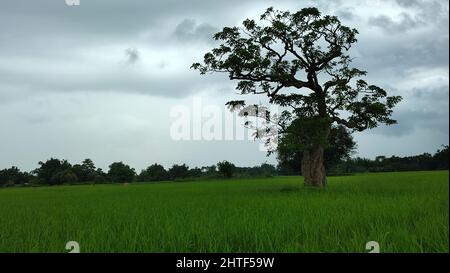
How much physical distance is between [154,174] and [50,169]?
1765 centimetres

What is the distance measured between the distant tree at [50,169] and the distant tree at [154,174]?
1243 centimetres

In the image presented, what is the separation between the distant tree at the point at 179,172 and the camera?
202 feet

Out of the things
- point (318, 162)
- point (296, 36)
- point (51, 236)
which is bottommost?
point (51, 236)

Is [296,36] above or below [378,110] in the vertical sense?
above

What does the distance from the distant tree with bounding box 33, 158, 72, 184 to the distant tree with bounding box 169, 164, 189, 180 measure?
18.2m

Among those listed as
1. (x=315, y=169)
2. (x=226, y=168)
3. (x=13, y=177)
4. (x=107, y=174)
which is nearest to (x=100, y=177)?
(x=107, y=174)

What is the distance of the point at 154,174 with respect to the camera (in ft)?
210

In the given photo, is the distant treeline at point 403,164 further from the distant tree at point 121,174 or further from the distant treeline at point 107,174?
the distant tree at point 121,174

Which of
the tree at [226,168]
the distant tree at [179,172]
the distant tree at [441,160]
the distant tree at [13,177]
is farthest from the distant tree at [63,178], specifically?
the distant tree at [441,160]

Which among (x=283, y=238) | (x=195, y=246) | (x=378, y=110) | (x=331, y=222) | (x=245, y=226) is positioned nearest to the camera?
(x=195, y=246)

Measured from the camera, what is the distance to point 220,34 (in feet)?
80.4

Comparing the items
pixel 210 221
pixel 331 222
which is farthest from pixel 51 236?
pixel 331 222
